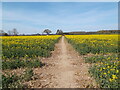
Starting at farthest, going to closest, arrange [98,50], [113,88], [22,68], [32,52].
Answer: [98,50] < [32,52] < [22,68] < [113,88]

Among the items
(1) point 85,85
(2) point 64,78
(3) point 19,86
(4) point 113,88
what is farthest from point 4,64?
(4) point 113,88

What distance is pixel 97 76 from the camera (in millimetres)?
4391

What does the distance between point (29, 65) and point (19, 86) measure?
2596 mm

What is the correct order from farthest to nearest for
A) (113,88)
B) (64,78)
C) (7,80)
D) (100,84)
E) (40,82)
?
1. (64,78)
2. (40,82)
3. (7,80)
4. (100,84)
5. (113,88)

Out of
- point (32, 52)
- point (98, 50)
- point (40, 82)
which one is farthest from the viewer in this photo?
point (98, 50)

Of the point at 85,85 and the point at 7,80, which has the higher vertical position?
the point at 7,80

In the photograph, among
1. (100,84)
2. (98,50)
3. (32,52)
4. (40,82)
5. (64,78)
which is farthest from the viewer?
(98,50)

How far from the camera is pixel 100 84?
3.99 m

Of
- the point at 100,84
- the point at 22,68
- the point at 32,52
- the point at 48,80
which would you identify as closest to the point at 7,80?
the point at 48,80

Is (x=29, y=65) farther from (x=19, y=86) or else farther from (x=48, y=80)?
(x=19, y=86)

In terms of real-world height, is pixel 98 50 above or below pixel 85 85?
above

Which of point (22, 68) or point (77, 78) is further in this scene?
point (22, 68)

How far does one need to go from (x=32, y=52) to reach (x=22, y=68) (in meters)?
3.16

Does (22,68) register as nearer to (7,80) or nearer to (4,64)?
(4,64)
